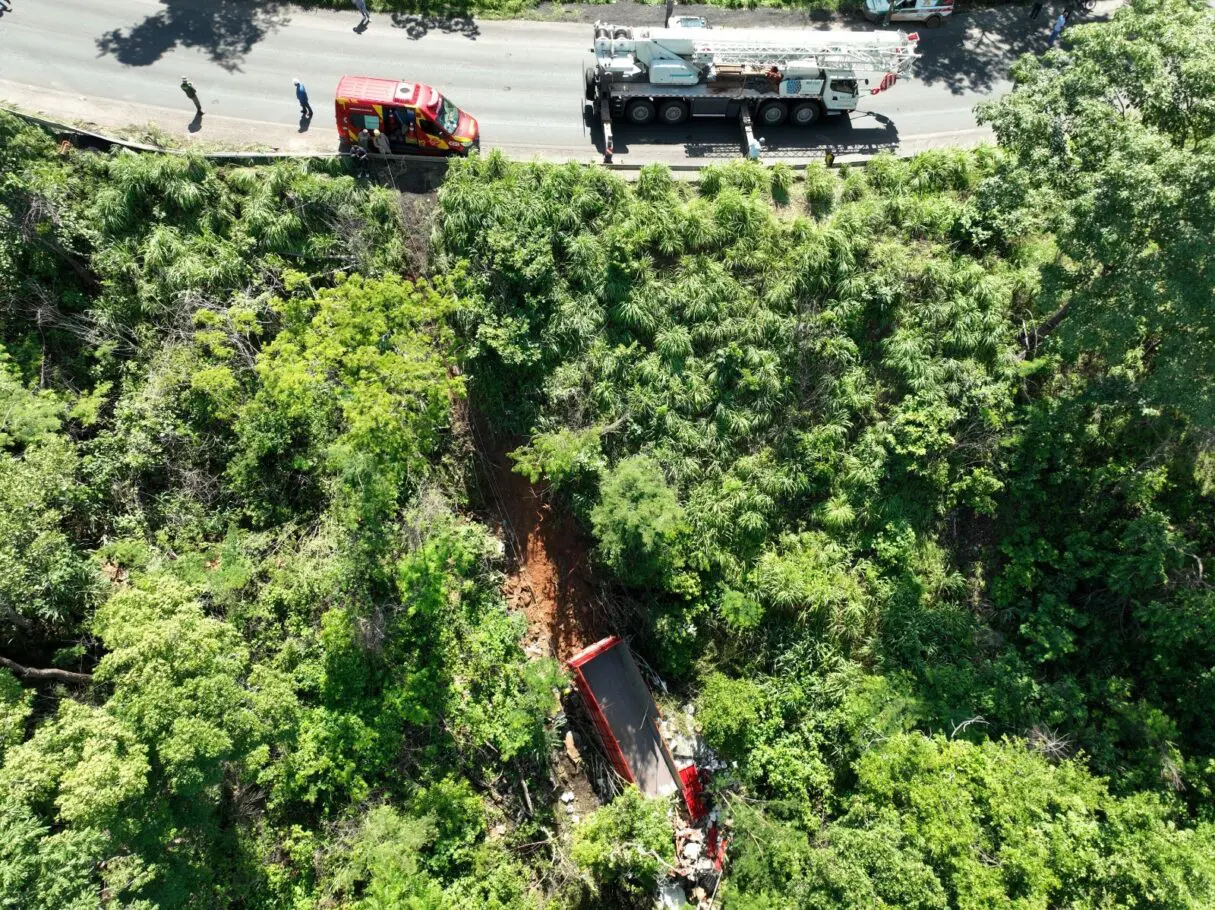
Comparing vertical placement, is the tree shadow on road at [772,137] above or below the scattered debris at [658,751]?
above

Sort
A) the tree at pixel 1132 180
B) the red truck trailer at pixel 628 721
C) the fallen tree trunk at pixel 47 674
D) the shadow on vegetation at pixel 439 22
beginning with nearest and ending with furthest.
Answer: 1. the tree at pixel 1132 180
2. the fallen tree trunk at pixel 47 674
3. the red truck trailer at pixel 628 721
4. the shadow on vegetation at pixel 439 22

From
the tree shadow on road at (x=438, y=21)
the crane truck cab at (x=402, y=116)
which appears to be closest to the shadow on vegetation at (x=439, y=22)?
the tree shadow on road at (x=438, y=21)

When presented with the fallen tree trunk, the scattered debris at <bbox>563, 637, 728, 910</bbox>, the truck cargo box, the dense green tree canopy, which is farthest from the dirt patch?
the fallen tree trunk

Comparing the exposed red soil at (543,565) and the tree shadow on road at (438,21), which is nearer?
the exposed red soil at (543,565)

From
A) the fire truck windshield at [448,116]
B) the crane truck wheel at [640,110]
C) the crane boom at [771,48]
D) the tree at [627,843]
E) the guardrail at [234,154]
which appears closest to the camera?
the tree at [627,843]

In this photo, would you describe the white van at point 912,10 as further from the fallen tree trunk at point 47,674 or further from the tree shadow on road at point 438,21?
the fallen tree trunk at point 47,674

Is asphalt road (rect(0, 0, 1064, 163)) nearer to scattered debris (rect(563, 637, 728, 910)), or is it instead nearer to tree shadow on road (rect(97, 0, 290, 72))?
tree shadow on road (rect(97, 0, 290, 72))

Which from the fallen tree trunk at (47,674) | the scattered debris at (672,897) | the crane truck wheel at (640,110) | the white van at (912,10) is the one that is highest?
the white van at (912,10)
